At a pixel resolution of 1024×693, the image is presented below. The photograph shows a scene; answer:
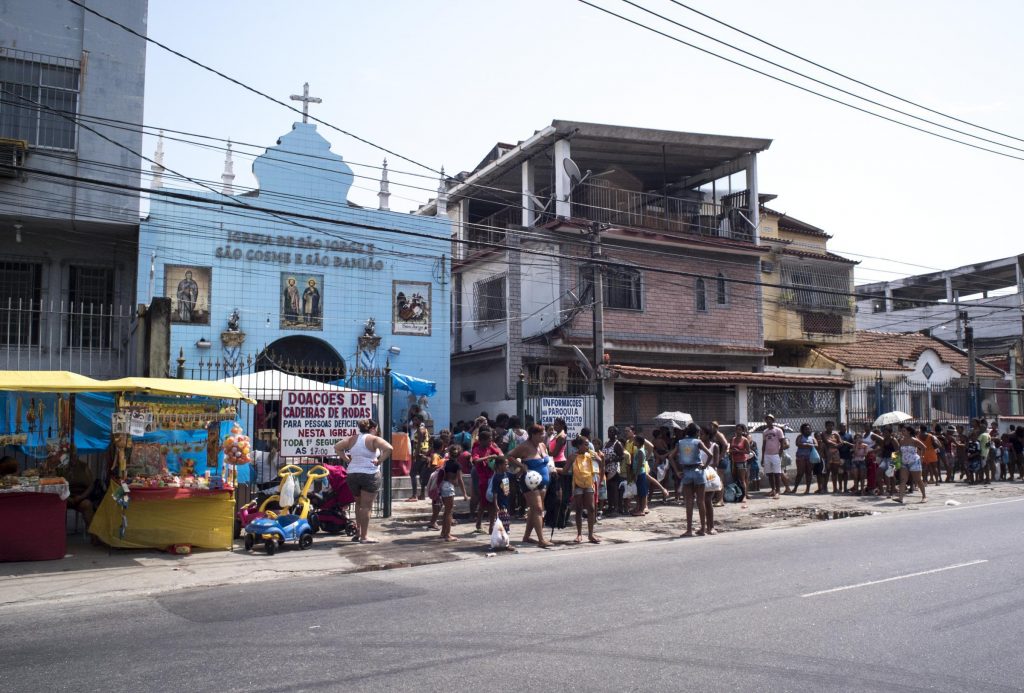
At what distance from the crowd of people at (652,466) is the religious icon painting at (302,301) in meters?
4.09

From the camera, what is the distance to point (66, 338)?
63.0 feet

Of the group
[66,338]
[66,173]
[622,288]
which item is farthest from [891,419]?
[66,173]

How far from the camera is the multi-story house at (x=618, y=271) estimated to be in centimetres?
2342

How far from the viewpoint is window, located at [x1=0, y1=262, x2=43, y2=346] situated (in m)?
18.7

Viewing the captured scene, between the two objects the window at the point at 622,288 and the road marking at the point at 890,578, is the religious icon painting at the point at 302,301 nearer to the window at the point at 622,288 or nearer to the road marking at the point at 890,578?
the window at the point at 622,288

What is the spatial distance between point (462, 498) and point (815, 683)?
1252 centimetres

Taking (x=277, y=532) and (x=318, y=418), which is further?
(x=318, y=418)

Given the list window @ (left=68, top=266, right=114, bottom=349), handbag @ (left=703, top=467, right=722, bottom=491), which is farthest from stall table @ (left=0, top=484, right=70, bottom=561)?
window @ (left=68, top=266, right=114, bottom=349)

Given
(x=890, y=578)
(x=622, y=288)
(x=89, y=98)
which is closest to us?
(x=890, y=578)

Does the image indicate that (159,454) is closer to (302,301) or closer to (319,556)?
(319,556)

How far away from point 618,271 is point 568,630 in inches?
778

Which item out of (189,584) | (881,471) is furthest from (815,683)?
(881,471)

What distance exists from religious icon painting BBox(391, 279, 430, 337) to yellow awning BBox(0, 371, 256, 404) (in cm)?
1062

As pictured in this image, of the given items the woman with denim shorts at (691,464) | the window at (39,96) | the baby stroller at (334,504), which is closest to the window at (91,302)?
the window at (39,96)
